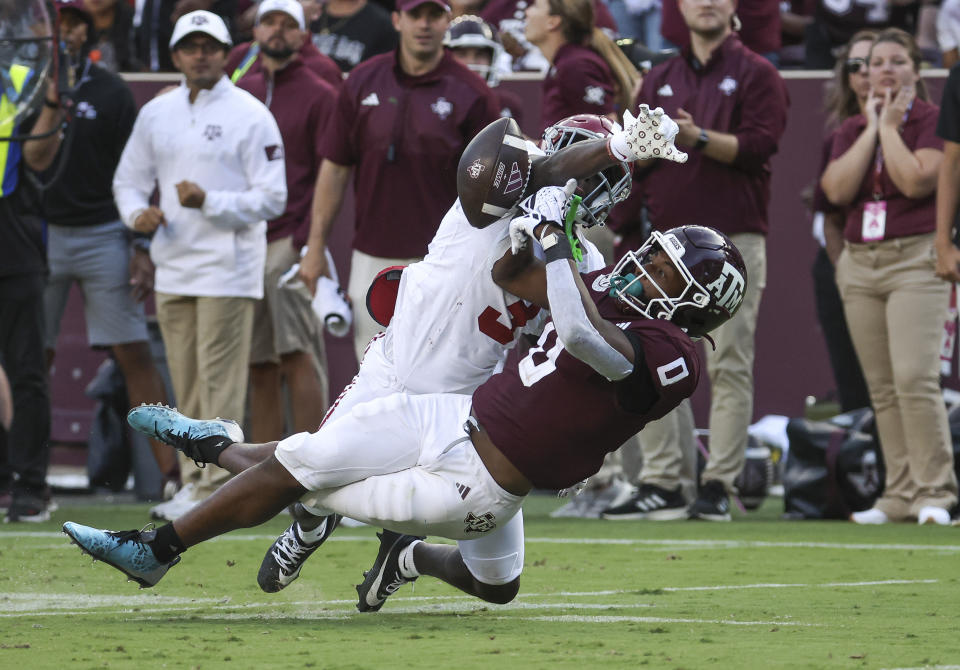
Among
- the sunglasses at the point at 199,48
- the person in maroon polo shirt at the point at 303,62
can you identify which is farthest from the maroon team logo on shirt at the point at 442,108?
the person in maroon polo shirt at the point at 303,62

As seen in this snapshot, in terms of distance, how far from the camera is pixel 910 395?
882 cm

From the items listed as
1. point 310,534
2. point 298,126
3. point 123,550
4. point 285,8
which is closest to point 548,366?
point 310,534

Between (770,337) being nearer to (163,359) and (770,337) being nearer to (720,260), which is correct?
(163,359)

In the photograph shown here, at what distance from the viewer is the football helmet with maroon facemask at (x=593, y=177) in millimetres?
5285

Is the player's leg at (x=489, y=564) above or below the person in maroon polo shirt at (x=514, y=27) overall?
below

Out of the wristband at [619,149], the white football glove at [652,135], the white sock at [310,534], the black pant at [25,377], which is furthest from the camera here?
the black pant at [25,377]

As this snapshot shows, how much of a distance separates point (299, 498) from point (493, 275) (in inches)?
35.7

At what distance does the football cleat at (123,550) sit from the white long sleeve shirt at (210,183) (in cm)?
367

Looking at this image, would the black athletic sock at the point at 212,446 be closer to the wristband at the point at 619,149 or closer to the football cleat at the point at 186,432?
the football cleat at the point at 186,432

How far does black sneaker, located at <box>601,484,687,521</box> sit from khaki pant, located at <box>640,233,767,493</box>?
0.11 meters

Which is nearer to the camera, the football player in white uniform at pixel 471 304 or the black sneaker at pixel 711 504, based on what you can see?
the football player in white uniform at pixel 471 304

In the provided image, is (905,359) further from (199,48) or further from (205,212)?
(199,48)

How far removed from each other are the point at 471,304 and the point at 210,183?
370cm

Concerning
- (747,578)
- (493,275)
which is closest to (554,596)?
(747,578)
